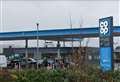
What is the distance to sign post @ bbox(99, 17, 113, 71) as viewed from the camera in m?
21.9

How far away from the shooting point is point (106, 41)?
2253 centimetres

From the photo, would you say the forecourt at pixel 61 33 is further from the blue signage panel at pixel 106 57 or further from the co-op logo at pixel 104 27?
the blue signage panel at pixel 106 57

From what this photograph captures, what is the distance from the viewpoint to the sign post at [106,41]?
2194 centimetres

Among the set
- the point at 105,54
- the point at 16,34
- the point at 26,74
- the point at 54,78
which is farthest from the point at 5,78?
the point at 16,34

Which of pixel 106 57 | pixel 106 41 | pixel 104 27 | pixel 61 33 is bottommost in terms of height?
pixel 106 57

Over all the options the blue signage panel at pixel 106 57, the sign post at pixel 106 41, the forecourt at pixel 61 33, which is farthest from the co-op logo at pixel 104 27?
the forecourt at pixel 61 33

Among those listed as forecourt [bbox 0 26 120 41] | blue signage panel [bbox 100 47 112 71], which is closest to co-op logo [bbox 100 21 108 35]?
blue signage panel [bbox 100 47 112 71]

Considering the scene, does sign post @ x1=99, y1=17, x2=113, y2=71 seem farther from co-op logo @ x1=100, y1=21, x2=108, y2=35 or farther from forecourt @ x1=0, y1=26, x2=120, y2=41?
forecourt @ x1=0, y1=26, x2=120, y2=41

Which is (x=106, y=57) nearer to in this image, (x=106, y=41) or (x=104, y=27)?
(x=106, y=41)

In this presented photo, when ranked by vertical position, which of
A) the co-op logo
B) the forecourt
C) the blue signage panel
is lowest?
the blue signage panel

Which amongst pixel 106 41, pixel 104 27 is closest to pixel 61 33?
pixel 104 27

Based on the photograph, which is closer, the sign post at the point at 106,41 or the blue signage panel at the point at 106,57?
the blue signage panel at the point at 106,57

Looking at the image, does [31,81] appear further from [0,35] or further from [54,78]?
[0,35]

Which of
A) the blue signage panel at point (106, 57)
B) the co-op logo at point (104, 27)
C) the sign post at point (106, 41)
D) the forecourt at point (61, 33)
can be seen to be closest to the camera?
the blue signage panel at point (106, 57)
